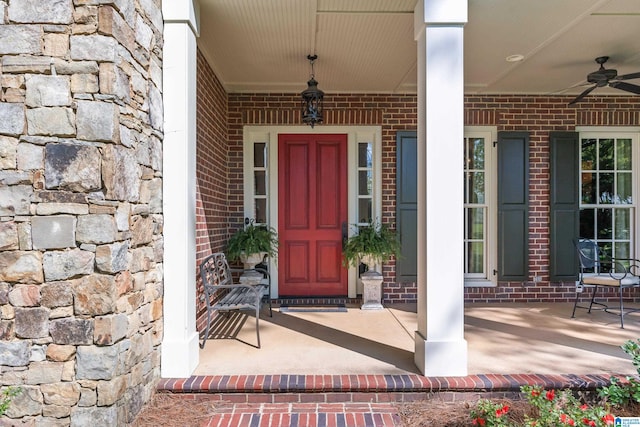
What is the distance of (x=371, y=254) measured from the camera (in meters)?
4.32

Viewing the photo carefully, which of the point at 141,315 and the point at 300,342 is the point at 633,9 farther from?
the point at 141,315

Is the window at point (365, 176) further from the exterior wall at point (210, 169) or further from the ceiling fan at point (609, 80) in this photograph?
the ceiling fan at point (609, 80)

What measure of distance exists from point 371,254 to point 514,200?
2.00 meters

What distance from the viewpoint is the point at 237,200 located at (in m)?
4.70

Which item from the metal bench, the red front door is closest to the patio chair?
the red front door

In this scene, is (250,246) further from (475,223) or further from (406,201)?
(475,223)

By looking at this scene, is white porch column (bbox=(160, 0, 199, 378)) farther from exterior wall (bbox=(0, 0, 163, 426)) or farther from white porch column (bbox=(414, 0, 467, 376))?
white porch column (bbox=(414, 0, 467, 376))

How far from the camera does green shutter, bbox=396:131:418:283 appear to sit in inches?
184

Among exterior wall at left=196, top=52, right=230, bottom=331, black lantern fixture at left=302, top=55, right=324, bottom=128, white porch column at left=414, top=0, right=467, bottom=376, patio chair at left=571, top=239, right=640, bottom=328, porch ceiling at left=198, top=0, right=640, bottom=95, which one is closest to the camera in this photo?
white porch column at left=414, top=0, right=467, bottom=376

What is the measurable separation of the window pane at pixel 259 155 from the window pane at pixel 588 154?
13.4ft

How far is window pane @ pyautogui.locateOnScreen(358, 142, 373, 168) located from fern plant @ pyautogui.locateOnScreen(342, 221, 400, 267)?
83cm

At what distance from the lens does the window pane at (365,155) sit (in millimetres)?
4801

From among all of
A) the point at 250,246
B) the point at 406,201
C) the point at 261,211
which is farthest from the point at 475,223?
the point at 250,246

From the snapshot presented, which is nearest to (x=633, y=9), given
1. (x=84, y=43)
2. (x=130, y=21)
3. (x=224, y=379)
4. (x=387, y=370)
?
(x=387, y=370)
